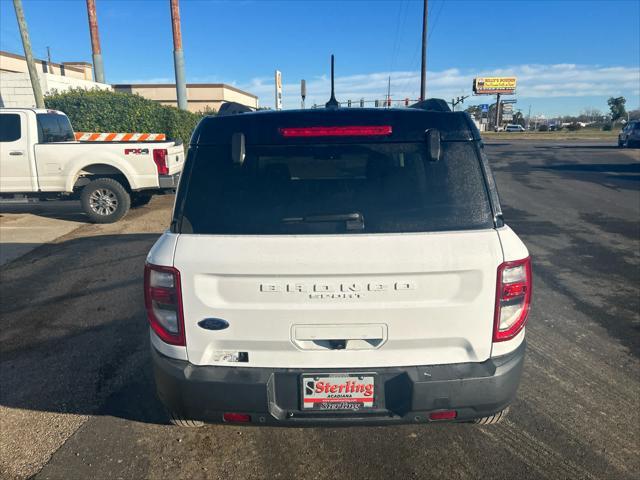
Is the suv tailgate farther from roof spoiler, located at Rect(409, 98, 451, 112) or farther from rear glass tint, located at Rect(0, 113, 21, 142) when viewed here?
rear glass tint, located at Rect(0, 113, 21, 142)

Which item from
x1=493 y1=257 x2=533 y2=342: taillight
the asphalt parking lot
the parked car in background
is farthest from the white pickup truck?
the parked car in background

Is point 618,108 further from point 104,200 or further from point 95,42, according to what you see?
point 104,200

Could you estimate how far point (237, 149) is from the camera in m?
2.41

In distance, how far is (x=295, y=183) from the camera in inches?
94.8

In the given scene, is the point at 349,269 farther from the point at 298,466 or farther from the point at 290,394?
the point at 298,466

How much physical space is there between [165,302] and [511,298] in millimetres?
1690

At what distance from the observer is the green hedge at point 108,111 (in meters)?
16.6

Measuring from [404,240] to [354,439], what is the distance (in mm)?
1451

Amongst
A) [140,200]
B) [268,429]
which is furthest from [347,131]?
[140,200]

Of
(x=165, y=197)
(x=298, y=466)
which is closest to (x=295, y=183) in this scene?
(x=298, y=466)

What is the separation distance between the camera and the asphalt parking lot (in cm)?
276

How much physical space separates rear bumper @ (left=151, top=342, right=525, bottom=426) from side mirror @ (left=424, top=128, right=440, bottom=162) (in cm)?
102

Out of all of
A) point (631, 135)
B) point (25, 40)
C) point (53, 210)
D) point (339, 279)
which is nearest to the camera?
point (339, 279)

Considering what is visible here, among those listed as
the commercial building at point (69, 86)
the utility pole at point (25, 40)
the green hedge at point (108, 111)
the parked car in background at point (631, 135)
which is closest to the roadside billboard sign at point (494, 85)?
the commercial building at point (69, 86)
